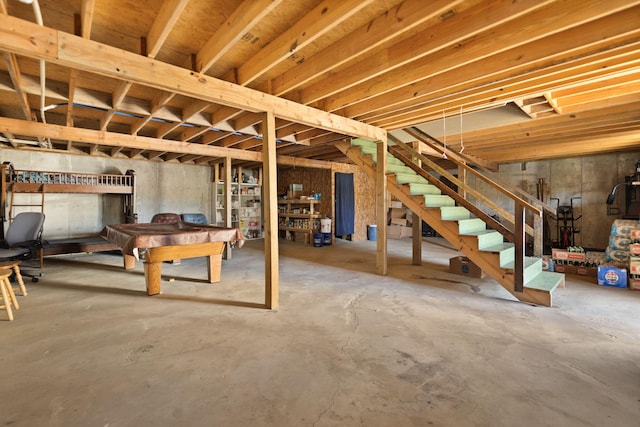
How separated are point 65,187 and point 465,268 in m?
7.76

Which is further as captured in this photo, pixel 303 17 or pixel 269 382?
pixel 303 17

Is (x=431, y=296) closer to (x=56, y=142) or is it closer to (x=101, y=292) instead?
Answer: (x=101, y=292)

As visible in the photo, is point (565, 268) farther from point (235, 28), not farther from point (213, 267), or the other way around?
point (235, 28)

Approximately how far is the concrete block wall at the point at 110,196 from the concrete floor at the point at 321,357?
11.8 feet

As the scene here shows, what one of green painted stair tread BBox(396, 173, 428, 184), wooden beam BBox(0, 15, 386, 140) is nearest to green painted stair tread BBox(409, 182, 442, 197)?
green painted stair tread BBox(396, 173, 428, 184)

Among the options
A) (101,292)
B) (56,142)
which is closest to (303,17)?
(101,292)

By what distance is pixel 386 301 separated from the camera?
361cm

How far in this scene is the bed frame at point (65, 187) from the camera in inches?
225

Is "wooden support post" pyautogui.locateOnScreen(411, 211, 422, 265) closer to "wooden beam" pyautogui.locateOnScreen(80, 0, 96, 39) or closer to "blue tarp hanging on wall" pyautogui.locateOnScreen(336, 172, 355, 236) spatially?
"blue tarp hanging on wall" pyautogui.locateOnScreen(336, 172, 355, 236)

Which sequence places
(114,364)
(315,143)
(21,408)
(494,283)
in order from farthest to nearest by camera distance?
(315,143) < (494,283) < (114,364) < (21,408)

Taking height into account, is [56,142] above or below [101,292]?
above

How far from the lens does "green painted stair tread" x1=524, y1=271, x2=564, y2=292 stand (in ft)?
11.6

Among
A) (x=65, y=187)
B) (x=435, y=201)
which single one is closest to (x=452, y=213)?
(x=435, y=201)

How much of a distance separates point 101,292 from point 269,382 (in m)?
3.23
